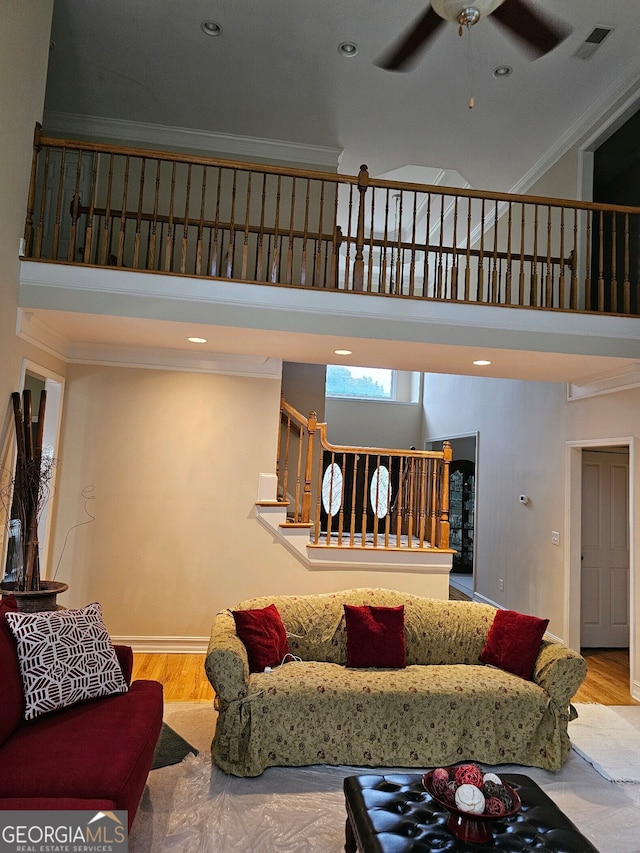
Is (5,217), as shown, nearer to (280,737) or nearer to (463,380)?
(280,737)

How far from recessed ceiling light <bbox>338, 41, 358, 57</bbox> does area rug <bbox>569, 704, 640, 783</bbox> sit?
540 centimetres

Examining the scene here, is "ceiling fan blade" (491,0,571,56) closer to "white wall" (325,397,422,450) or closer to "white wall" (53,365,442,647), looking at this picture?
"white wall" (53,365,442,647)

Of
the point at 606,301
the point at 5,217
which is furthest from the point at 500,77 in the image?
the point at 5,217

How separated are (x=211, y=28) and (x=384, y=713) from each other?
16.8 ft

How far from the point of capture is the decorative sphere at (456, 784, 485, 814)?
201 centimetres

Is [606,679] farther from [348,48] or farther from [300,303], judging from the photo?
[348,48]

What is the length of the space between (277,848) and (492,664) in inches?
71.1

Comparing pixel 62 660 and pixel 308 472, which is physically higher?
pixel 308 472

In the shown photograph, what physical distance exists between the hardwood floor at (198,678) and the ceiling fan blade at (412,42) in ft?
14.6

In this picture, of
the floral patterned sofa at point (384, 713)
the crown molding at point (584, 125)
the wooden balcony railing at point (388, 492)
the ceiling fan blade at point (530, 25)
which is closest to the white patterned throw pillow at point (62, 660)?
the floral patterned sofa at point (384, 713)

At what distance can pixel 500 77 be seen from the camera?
5.04 meters

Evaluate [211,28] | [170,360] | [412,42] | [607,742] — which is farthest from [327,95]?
[607,742]

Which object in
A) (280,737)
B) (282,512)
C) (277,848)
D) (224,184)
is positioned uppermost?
(224,184)

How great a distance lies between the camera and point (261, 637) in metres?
3.50
